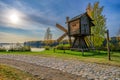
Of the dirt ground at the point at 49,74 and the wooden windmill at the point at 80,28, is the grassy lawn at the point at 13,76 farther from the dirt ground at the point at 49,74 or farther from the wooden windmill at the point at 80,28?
the wooden windmill at the point at 80,28

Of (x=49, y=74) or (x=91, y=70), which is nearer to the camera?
(x=49, y=74)

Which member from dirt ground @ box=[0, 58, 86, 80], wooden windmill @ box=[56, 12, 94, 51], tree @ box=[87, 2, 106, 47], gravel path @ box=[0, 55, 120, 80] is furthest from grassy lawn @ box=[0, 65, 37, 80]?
tree @ box=[87, 2, 106, 47]

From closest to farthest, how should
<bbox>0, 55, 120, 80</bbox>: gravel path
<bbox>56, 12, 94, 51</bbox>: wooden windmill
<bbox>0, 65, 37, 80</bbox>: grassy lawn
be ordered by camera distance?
<bbox>0, 65, 37, 80</bbox>: grassy lawn
<bbox>0, 55, 120, 80</bbox>: gravel path
<bbox>56, 12, 94, 51</bbox>: wooden windmill

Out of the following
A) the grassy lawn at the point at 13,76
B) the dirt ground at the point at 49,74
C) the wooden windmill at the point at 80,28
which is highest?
the wooden windmill at the point at 80,28

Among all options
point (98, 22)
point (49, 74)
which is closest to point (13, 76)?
point (49, 74)

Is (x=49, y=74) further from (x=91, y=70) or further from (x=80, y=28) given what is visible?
(x=80, y=28)

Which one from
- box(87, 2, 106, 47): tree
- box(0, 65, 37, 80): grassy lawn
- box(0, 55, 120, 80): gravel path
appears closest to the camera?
box(0, 65, 37, 80): grassy lawn

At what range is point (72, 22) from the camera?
32.9 metres

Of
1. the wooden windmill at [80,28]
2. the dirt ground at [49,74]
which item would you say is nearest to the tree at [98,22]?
the wooden windmill at [80,28]

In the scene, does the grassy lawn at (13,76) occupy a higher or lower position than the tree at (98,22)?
lower

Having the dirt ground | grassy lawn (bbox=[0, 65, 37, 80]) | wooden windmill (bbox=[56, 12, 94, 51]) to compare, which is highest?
wooden windmill (bbox=[56, 12, 94, 51])

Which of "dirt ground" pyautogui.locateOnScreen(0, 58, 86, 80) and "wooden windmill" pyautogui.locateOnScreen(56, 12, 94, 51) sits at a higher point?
"wooden windmill" pyautogui.locateOnScreen(56, 12, 94, 51)

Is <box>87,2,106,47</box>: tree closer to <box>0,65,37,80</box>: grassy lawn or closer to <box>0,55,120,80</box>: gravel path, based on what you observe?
<box>0,55,120,80</box>: gravel path

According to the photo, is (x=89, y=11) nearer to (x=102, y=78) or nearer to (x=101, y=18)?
(x=101, y=18)
